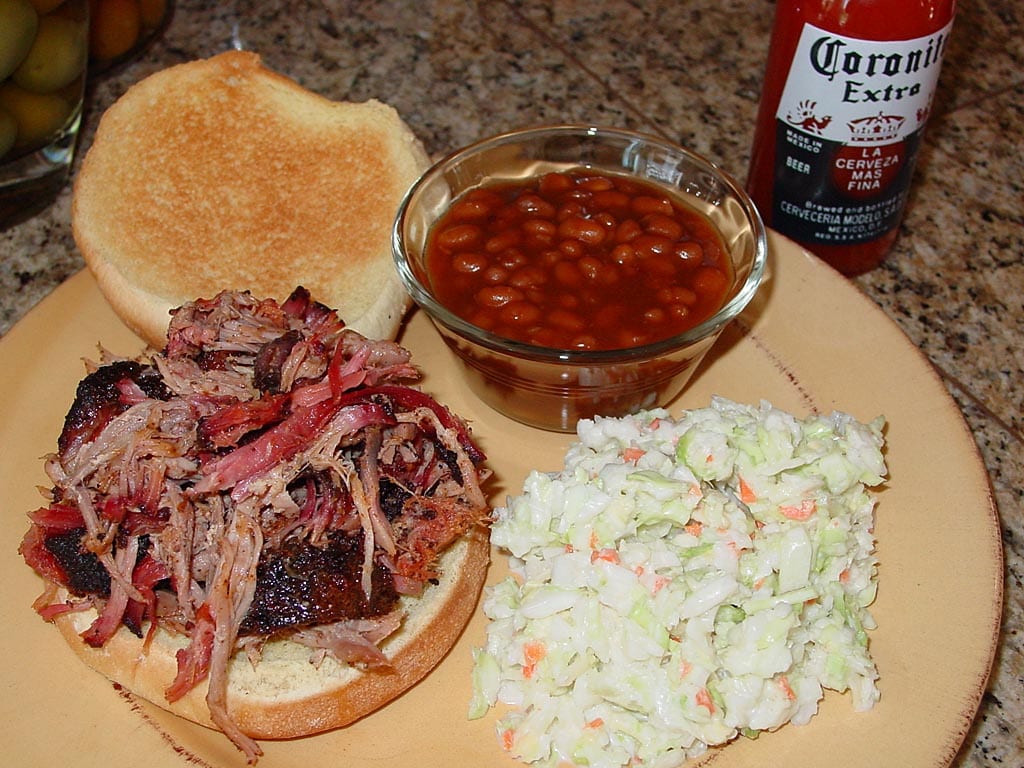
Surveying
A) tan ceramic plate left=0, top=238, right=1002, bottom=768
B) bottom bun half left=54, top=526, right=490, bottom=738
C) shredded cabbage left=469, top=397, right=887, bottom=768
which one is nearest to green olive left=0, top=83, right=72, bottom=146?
tan ceramic plate left=0, top=238, right=1002, bottom=768

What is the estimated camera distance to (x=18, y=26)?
3213 millimetres

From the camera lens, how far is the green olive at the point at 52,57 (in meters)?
3.39

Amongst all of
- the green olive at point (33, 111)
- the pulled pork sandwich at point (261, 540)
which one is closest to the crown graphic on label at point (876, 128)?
the pulled pork sandwich at point (261, 540)

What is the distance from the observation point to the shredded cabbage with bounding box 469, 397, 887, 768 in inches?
87.7

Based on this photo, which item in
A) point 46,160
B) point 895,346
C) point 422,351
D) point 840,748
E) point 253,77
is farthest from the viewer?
point 46,160

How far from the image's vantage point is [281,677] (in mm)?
2303

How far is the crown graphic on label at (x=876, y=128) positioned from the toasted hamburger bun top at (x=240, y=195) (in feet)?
4.54

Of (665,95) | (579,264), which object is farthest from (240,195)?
(665,95)

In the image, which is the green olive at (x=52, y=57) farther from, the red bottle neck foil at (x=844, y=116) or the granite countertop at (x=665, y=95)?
the red bottle neck foil at (x=844, y=116)

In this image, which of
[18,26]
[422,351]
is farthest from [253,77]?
[422,351]

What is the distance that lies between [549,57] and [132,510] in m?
3.25

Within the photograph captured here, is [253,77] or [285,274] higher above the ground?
[253,77]

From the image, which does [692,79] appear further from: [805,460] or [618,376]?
[805,460]

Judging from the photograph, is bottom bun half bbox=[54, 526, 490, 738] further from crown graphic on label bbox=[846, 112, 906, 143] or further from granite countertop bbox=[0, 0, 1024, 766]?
crown graphic on label bbox=[846, 112, 906, 143]
